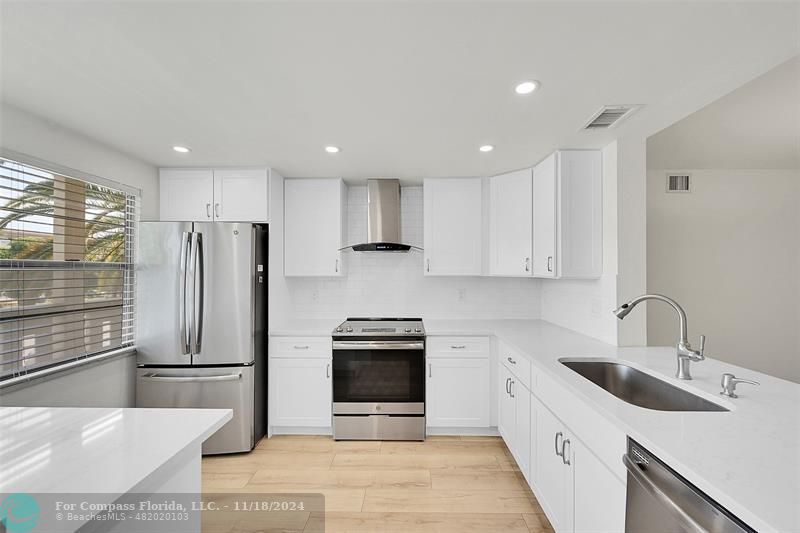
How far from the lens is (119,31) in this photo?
1313mm

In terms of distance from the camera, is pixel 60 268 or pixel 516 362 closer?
pixel 60 268

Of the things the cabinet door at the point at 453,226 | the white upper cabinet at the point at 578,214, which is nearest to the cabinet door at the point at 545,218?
the white upper cabinet at the point at 578,214

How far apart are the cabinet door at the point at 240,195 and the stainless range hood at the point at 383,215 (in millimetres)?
938

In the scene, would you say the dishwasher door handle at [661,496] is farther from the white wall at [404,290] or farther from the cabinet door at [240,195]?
the cabinet door at [240,195]

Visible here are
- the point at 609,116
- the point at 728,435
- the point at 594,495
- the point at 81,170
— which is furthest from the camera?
the point at 81,170

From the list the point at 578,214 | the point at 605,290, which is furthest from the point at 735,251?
the point at 578,214

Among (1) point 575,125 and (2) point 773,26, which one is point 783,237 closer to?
(1) point 575,125

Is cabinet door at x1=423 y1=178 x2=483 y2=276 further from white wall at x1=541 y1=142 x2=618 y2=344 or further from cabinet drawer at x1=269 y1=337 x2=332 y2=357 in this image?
cabinet drawer at x1=269 y1=337 x2=332 y2=357

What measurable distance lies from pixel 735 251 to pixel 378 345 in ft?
11.9

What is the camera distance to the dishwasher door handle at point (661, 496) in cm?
95

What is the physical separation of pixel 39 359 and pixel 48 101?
1452 mm

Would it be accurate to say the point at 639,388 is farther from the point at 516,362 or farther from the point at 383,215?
the point at 383,215

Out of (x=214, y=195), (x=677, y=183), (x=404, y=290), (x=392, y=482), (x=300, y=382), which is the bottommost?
(x=392, y=482)

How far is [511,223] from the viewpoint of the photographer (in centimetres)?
316
